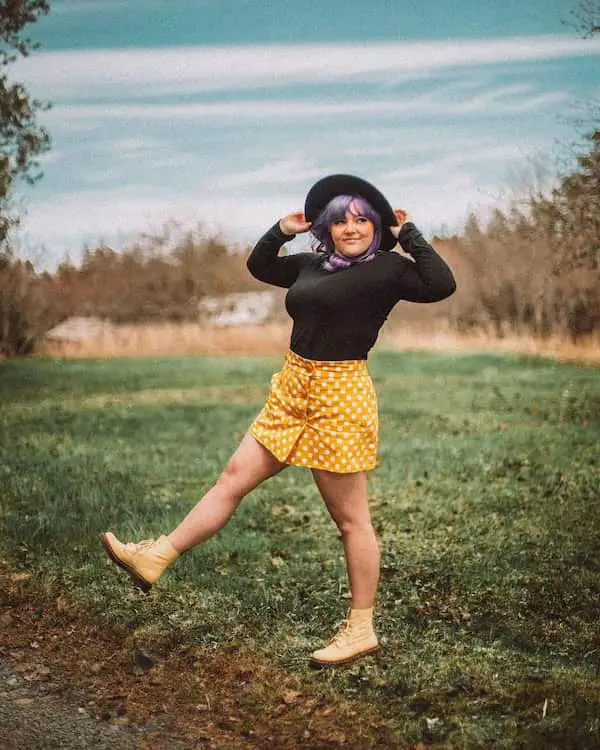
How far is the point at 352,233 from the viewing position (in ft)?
11.6

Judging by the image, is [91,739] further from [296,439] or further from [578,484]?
[578,484]

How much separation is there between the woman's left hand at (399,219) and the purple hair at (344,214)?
0.07 metres

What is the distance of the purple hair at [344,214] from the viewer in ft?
11.6

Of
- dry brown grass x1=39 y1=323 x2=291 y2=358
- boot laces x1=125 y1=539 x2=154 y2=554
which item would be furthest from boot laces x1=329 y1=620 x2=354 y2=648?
dry brown grass x1=39 y1=323 x2=291 y2=358

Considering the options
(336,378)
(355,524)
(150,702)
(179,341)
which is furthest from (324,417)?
(179,341)

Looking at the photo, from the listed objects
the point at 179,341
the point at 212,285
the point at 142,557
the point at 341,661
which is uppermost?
the point at 212,285

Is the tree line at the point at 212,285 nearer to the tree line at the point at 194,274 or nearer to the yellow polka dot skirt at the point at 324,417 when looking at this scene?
the tree line at the point at 194,274

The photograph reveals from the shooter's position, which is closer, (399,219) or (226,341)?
(399,219)

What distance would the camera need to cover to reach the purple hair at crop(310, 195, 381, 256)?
355cm

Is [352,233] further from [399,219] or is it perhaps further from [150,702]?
[150,702]

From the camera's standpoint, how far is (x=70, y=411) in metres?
12.4

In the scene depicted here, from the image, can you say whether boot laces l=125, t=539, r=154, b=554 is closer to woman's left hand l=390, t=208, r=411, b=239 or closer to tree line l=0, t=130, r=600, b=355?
woman's left hand l=390, t=208, r=411, b=239

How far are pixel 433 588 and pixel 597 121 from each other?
22.1ft

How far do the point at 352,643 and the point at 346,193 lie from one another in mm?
1812
